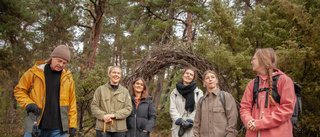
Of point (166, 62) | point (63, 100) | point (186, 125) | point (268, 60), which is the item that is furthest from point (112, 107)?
point (268, 60)

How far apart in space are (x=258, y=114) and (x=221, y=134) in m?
0.56

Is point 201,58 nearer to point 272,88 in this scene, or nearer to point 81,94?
point 272,88

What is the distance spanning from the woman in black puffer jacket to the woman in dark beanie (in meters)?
0.38

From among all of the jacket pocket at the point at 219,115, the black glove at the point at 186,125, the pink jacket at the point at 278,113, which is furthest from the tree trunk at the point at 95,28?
the pink jacket at the point at 278,113

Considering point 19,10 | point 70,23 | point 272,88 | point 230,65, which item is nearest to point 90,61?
point 70,23

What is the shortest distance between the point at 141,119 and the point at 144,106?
222 mm

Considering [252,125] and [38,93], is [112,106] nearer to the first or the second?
[38,93]

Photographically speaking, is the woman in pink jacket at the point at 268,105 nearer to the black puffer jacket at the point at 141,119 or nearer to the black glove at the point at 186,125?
the black glove at the point at 186,125

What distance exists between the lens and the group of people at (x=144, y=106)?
2086 mm

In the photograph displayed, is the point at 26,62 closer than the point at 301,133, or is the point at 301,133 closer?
the point at 301,133

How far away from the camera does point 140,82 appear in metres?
3.44

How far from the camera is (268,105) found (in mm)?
2111

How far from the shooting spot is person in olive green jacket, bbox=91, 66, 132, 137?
9.56 ft

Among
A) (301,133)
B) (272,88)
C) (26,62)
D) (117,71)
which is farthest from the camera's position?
(26,62)
